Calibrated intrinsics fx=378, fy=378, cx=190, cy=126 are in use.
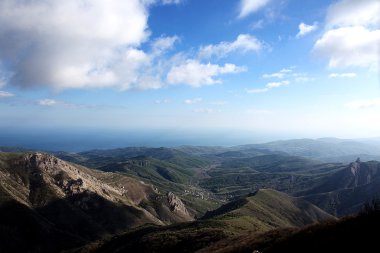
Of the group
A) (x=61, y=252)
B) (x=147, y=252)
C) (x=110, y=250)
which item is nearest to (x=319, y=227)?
(x=147, y=252)

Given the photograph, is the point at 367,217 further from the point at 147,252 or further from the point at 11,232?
the point at 11,232

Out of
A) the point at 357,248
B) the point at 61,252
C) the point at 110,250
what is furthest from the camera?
the point at 61,252

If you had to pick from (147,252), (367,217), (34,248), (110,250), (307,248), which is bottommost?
(34,248)

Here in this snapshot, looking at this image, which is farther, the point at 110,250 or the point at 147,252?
the point at 110,250

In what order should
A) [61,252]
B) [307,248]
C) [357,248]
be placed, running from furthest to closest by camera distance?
[61,252], [307,248], [357,248]

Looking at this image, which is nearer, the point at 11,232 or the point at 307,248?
the point at 307,248

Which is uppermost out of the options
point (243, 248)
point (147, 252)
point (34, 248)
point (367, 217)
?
point (367, 217)

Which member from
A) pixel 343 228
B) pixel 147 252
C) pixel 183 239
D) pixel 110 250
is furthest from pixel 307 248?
pixel 110 250

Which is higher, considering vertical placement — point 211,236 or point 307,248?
point 307,248

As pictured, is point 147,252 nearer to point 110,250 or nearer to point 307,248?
point 110,250
